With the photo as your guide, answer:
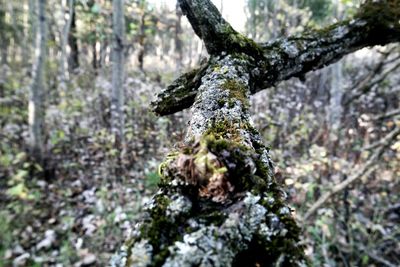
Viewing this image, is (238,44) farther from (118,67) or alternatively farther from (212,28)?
(118,67)

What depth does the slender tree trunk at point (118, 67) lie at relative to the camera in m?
6.30

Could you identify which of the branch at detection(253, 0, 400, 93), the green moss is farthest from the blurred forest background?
→ the green moss

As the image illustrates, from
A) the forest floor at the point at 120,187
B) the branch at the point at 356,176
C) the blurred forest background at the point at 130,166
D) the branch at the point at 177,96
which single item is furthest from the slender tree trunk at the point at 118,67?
the branch at the point at 177,96

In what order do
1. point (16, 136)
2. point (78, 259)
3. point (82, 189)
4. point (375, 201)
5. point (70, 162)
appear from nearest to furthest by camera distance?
point (78, 259)
point (375, 201)
point (82, 189)
point (70, 162)
point (16, 136)

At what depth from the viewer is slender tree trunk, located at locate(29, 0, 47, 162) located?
5797mm

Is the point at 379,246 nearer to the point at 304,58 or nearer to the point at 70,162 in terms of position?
the point at 304,58

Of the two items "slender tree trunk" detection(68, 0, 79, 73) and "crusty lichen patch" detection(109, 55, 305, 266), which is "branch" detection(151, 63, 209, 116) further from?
"slender tree trunk" detection(68, 0, 79, 73)

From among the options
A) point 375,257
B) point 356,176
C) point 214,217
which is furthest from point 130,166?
point 214,217

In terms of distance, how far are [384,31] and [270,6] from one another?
36.0ft

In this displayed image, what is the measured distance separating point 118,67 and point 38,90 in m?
1.37

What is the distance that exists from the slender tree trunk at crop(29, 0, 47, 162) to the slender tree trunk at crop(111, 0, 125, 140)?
1.14 meters

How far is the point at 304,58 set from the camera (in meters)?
2.07

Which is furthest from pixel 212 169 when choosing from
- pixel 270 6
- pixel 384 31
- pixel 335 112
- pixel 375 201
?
pixel 270 6

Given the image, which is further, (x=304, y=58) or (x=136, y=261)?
(x=304, y=58)
